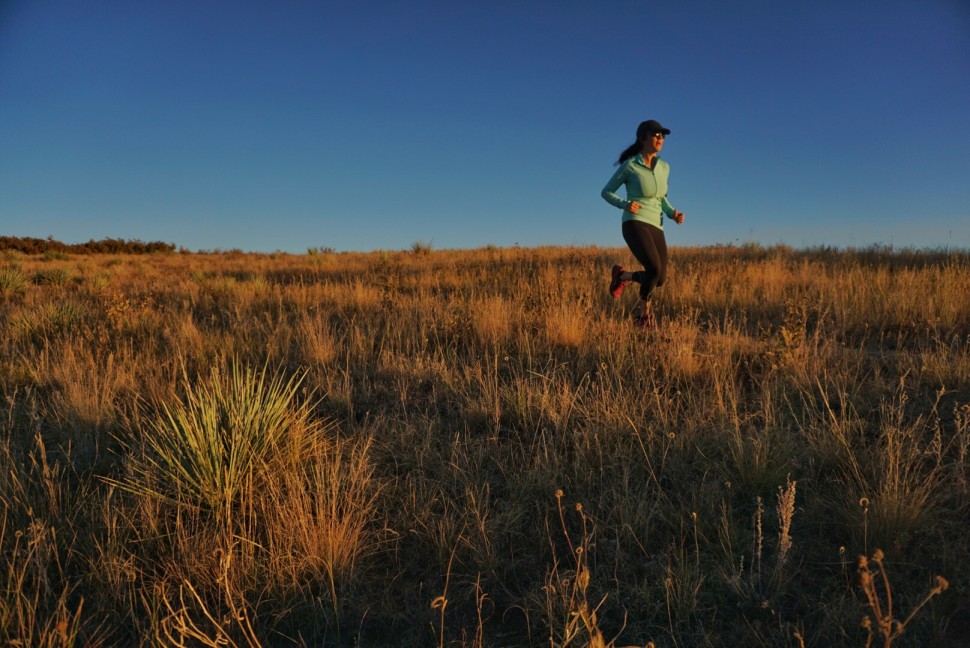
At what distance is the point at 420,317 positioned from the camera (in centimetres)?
580

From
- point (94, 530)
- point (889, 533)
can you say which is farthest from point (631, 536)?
point (94, 530)

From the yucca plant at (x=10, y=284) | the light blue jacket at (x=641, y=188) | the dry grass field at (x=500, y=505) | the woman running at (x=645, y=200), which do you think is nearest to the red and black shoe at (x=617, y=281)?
the woman running at (x=645, y=200)

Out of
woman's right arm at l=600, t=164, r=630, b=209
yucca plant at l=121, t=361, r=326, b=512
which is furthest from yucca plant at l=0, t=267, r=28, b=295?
woman's right arm at l=600, t=164, r=630, b=209

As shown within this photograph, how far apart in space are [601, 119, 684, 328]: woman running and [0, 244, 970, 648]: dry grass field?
88cm

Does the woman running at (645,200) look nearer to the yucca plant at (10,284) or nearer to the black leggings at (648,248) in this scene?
the black leggings at (648,248)

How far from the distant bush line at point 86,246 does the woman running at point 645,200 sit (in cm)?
2747

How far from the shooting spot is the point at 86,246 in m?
25.8

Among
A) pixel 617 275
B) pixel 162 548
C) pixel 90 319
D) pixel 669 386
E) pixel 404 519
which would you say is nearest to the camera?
pixel 162 548

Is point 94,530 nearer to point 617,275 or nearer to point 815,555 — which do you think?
point 815,555

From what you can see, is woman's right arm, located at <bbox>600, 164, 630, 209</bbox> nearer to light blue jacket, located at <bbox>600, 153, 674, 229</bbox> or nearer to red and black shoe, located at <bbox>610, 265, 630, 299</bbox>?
light blue jacket, located at <bbox>600, 153, 674, 229</bbox>

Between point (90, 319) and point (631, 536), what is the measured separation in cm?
723

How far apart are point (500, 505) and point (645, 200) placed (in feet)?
12.1

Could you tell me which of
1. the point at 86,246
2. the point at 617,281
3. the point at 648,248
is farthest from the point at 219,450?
the point at 86,246

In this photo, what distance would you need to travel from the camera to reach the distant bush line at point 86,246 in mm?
24109
